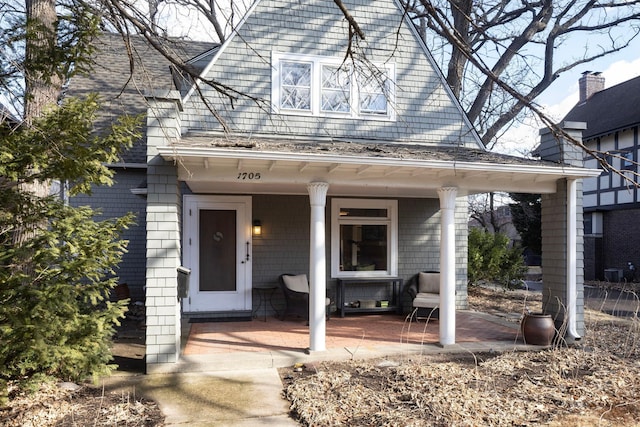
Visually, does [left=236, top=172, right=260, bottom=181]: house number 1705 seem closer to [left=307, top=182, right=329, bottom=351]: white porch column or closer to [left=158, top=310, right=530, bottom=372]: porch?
[left=307, top=182, right=329, bottom=351]: white porch column

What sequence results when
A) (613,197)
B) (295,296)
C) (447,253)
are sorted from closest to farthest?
(447,253)
(295,296)
(613,197)

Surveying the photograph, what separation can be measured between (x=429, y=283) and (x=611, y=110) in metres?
16.1

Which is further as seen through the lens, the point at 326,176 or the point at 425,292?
the point at 425,292

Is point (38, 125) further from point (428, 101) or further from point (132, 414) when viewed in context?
point (428, 101)

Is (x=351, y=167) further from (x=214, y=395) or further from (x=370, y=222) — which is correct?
(x=214, y=395)

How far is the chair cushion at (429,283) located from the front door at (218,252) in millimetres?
3534

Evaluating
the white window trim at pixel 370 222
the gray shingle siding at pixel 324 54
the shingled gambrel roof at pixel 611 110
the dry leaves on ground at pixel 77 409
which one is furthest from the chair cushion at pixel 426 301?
the shingled gambrel roof at pixel 611 110

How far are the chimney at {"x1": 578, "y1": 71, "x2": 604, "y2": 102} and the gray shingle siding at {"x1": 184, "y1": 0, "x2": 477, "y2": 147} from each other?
18619 mm

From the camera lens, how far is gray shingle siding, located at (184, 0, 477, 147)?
27.7ft

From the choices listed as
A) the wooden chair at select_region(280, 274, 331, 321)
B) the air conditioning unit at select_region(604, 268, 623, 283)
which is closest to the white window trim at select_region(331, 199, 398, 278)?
the wooden chair at select_region(280, 274, 331, 321)

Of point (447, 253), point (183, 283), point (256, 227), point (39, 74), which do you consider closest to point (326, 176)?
point (447, 253)

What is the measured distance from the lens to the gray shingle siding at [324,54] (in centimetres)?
845

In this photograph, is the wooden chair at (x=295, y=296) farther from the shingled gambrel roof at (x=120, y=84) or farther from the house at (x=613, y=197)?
the house at (x=613, y=197)

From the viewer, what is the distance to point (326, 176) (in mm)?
6469
